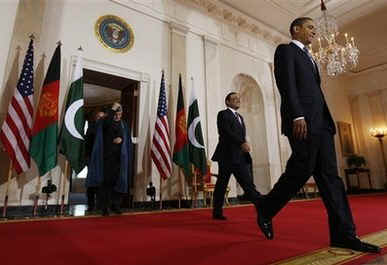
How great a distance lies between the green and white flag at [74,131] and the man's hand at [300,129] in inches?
131

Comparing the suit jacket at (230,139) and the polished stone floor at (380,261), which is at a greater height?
the suit jacket at (230,139)

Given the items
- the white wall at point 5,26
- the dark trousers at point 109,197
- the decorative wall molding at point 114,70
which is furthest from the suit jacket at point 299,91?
the white wall at point 5,26

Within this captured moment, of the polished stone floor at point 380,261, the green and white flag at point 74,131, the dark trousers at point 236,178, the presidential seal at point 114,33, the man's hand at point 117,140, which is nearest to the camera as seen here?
the polished stone floor at point 380,261

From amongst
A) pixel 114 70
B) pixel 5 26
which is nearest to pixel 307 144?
pixel 114 70

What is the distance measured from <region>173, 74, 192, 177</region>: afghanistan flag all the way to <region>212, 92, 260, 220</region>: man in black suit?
198cm

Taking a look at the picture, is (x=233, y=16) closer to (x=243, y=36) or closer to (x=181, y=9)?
(x=243, y=36)

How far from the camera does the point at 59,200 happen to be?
3.95 m

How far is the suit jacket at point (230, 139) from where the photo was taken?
2.83m

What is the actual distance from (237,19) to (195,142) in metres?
4.08

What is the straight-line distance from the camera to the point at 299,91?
166cm

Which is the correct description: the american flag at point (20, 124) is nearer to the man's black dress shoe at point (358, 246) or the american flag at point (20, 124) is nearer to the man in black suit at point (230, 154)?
the man in black suit at point (230, 154)

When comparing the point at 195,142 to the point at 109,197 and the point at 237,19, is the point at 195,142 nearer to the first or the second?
the point at 109,197

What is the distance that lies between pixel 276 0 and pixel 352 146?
21.0ft

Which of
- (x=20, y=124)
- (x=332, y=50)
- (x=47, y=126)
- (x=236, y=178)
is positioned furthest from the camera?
(x=332, y=50)
